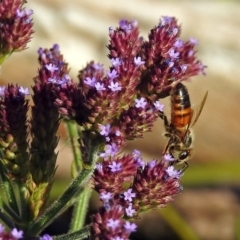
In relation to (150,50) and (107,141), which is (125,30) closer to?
(150,50)

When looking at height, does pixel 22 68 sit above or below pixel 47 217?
above

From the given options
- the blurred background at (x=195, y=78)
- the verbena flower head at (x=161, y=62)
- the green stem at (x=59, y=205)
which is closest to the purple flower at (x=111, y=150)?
the green stem at (x=59, y=205)

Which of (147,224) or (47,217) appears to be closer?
(47,217)

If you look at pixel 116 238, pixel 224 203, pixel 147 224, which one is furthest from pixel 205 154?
pixel 116 238

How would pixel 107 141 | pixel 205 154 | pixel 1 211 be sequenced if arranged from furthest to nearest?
1. pixel 205 154
2. pixel 1 211
3. pixel 107 141

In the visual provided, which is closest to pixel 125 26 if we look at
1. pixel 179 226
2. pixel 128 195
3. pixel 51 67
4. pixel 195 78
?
pixel 51 67

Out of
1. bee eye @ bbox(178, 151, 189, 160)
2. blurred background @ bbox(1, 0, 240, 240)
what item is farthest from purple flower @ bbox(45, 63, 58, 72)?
blurred background @ bbox(1, 0, 240, 240)

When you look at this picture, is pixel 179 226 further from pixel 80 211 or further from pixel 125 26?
pixel 125 26
